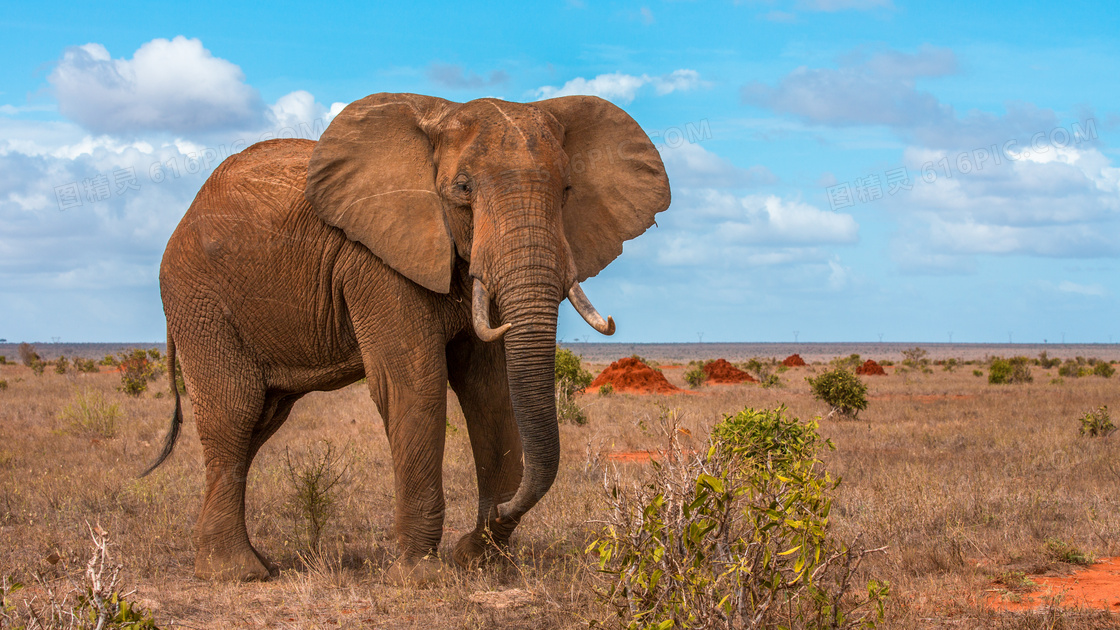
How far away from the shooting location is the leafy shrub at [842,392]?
1764cm

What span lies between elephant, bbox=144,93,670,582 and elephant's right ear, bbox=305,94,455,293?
0.04 feet

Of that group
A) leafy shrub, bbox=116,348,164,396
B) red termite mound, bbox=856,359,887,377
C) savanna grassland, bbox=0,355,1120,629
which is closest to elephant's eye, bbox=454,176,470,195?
savanna grassland, bbox=0,355,1120,629

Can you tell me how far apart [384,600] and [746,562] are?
2.96 meters

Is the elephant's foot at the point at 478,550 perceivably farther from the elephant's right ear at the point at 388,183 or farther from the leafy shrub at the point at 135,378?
the leafy shrub at the point at 135,378

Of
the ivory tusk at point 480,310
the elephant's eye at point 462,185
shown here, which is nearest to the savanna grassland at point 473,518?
the ivory tusk at point 480,310

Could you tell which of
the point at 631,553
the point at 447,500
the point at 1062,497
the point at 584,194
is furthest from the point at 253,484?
the point at 1062,497

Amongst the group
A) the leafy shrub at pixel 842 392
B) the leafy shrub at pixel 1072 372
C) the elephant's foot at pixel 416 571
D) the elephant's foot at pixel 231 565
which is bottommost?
the elephant's foot at pixel 231 565

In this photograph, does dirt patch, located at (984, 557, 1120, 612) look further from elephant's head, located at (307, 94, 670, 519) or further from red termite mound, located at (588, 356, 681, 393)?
red termite mound, located at (588, 356, 681, 393)

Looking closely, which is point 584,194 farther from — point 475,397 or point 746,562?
point 746,562

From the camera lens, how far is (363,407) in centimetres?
1823

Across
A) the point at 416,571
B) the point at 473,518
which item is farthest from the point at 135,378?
the point at 416,571

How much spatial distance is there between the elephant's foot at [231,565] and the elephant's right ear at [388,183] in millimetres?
2875

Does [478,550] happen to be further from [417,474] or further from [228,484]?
[228,484]

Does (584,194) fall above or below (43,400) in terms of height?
above
